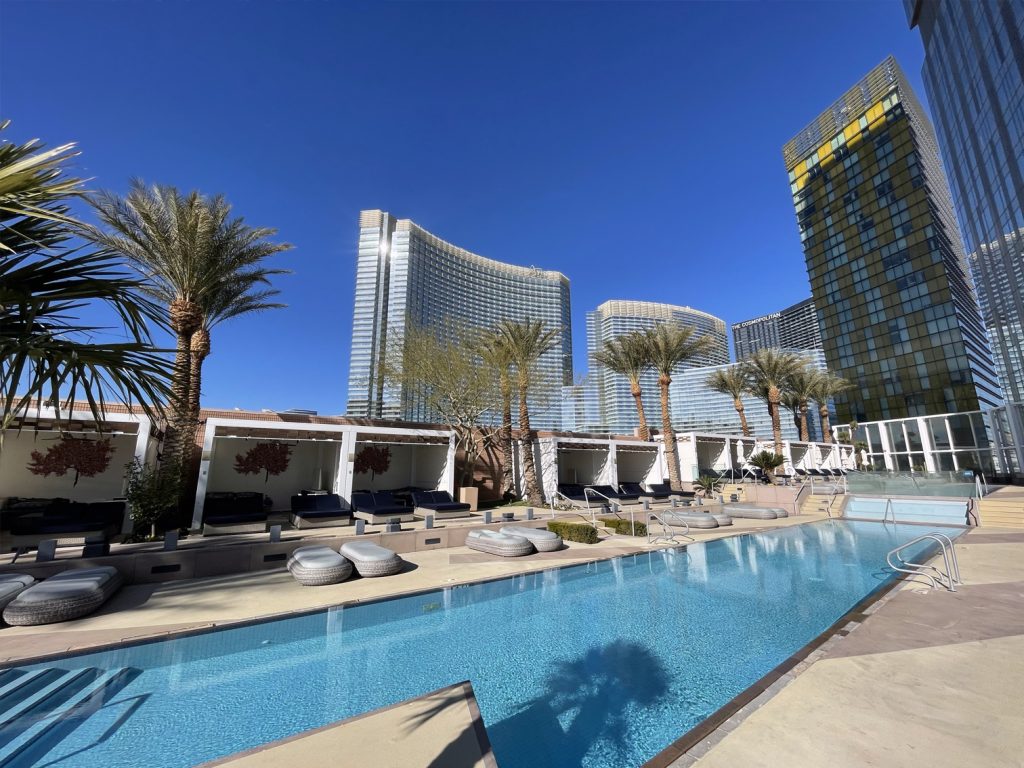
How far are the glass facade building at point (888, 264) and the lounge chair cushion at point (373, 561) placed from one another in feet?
213

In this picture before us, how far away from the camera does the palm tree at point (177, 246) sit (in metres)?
10.2

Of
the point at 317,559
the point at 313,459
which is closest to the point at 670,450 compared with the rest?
the point at 313,459

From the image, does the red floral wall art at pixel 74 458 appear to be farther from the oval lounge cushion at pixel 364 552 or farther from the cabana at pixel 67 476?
the oval lounge cushion at pixel 364 552

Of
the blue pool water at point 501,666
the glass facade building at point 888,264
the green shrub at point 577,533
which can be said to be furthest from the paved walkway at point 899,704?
the glass facade building at point 888,264

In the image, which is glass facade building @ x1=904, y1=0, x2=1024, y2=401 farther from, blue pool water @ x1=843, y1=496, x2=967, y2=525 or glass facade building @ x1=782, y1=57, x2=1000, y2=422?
blue pool water @ x1=843, y1=496, x2=967, y2=525

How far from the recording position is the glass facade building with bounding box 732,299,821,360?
142 metres

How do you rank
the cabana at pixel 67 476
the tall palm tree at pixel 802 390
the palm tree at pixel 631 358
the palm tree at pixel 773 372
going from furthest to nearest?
1. the tall palm tree at pixel 802 390
2. the palm tree at pixel 773 372
3. the palm tree at pixel 631 358
4. the cabana at pixel 67 476

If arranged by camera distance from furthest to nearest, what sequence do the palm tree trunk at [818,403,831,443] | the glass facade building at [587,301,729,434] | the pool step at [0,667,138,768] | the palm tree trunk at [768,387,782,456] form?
the glass facade building at [587,301,729,434]
the palm tree trunk at [818,403,831,443]
the palm tree trunk at [768,387,782,456]
the pool step at [0,667,138,768]

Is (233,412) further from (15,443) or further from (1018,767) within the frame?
(1018,767)

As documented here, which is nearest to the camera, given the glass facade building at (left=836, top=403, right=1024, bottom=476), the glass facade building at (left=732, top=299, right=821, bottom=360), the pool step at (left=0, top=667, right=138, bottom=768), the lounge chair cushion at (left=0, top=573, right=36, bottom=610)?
the pool step at (left=0, top=667, right=138, bottom=768)

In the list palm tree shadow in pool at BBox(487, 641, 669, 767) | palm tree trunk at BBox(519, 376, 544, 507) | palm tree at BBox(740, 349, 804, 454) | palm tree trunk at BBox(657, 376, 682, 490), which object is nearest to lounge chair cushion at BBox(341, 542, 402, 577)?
palm tree shadow in pool at BBox(487, 641, 669, 767)

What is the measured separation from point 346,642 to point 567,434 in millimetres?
17275

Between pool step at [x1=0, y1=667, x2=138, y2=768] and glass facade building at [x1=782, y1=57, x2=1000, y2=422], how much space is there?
68.6 meters

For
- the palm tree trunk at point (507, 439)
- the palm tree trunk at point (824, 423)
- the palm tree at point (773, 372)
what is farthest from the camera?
the palm tree trunk at point (824, 423)
